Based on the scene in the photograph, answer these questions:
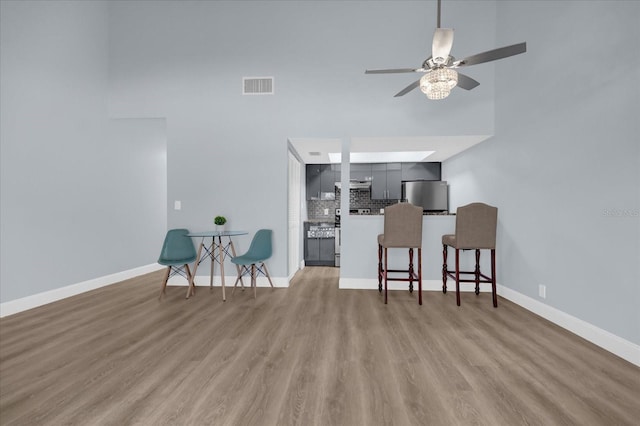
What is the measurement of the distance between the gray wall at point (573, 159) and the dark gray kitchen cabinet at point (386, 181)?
8.07ft

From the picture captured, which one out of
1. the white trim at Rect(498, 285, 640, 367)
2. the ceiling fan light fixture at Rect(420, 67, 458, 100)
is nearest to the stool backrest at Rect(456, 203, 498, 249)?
the white trim at Rect(498, 285, 640, 367)

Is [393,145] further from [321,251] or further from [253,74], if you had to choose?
[321,251]

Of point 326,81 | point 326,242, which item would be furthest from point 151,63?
point 326,242

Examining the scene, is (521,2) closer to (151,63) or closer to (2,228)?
(151,63)

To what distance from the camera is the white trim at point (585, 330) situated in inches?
77.2

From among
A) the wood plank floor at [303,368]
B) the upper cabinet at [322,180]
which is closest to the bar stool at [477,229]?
the wood plank floor at [303,368]

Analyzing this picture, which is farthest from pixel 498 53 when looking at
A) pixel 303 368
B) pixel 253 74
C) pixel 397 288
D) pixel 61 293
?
pixel 61 293

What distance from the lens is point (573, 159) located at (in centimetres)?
248

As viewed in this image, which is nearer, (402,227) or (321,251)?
(402,227)

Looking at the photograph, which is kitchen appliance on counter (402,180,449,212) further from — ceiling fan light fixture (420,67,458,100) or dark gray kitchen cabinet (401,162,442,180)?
ceiling fan light fixture (420,67,458,100)

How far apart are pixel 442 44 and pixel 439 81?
0.83ft

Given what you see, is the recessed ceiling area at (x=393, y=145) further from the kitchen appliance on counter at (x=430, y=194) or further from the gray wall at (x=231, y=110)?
the kitchen appliance on counter at (x=430, y=194)

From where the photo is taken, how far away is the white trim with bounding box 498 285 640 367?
1.96 m

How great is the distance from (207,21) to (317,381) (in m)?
4.71
